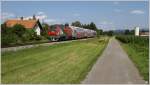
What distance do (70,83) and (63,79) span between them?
0.98m

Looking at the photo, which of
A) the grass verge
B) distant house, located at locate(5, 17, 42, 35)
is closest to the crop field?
the grass verge

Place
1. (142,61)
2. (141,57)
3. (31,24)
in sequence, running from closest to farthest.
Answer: (142,61) < (141,57) < (31,24)

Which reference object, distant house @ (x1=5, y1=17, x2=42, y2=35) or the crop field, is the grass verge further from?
distant house @ (x1=5, y1=17, x2=42, y2=35)

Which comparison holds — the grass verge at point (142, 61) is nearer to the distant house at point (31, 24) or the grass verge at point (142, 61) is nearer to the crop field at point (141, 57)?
the crop field at point (141, 57)

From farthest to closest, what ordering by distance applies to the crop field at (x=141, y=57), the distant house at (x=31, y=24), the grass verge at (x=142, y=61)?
1. the distant house at (x=31, y=24)
2. the crop field at (x=141, y=57)
3. the grass verge at (x=142, y=61)

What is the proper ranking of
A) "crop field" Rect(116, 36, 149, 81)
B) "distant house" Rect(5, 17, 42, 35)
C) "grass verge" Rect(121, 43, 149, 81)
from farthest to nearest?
"distant house" Rect(5, 17, 42, 35)
"crop field" Rect(116, 36, 149, 81)
"grass verge" Rect(121, 43, 149, 81)

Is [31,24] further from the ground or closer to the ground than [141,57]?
further from the ground

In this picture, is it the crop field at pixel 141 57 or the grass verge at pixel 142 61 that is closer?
the grass verge at pixel 142 61

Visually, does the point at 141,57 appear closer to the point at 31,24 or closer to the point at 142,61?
the point at 142,61

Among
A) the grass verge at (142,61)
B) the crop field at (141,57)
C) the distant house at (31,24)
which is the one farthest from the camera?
the distant house at (31,24)

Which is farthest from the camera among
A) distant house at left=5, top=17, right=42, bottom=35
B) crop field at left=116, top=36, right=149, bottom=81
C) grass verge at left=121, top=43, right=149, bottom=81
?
distant house at left=5, top=17, right=42, bottom=35

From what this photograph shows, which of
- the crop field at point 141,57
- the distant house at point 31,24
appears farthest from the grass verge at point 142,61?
the distant house at point 31,24

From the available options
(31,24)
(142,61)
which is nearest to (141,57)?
(142,61)

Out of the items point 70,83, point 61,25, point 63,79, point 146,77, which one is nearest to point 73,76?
point 63,79
